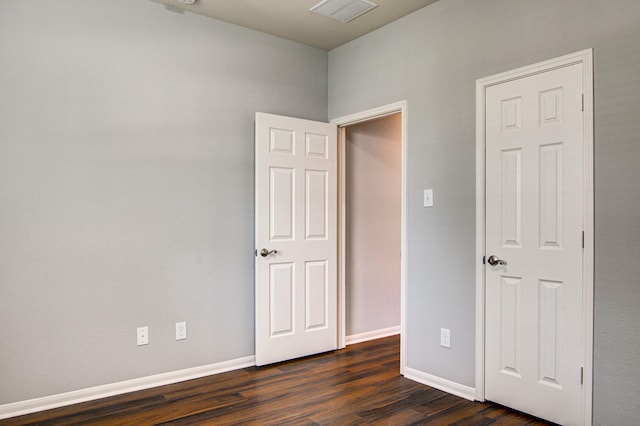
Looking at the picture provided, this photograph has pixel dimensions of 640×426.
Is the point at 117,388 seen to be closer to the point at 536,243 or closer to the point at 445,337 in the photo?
the point at 445,337

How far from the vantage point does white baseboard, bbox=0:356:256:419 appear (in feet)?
9.07

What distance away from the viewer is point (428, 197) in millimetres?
3297

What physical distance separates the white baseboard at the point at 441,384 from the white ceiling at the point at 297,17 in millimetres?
2677

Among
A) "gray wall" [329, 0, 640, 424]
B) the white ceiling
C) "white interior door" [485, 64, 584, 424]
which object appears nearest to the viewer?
"gray wall" [329, 0, 640, 424]

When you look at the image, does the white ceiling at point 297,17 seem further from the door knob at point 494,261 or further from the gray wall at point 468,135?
the door knob at point 494,261

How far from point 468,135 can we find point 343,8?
131cm

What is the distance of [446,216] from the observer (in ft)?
10.4

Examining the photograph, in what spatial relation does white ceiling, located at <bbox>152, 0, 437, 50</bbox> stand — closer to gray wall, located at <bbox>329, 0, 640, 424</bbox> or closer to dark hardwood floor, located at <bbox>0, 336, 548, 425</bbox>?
gray wall, located at <bbox>329, 0, 640, 424</bbox>

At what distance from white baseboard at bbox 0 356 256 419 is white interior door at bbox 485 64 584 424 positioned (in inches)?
75.6

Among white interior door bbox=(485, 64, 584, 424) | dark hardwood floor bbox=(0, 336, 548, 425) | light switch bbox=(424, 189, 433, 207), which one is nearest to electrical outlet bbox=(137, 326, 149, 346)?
dark hardwood floor bbox=(0, 336, 548, 425)

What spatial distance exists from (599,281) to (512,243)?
0.53 m

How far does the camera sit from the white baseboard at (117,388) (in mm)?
2764

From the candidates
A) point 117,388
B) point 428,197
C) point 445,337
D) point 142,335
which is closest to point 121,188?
point 142,335

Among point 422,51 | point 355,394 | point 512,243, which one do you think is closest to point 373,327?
point 355,394
